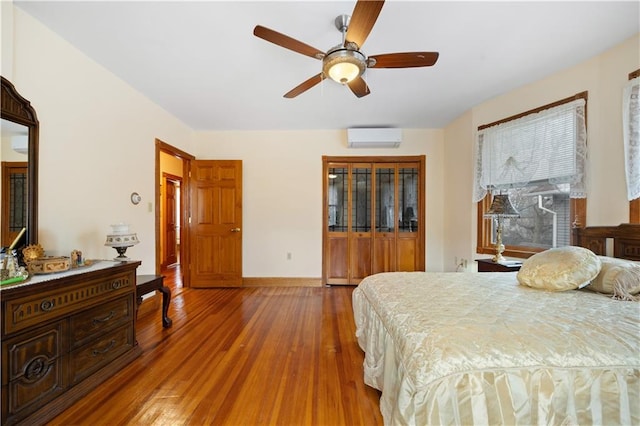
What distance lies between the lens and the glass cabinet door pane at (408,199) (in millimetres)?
4152

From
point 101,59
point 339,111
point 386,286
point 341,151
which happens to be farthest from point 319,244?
point 101,59

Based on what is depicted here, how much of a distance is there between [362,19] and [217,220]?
346 centimetres

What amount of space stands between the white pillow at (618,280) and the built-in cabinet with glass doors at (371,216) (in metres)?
2.52

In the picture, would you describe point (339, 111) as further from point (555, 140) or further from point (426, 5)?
point (555, 140)

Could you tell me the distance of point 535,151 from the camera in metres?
2.67

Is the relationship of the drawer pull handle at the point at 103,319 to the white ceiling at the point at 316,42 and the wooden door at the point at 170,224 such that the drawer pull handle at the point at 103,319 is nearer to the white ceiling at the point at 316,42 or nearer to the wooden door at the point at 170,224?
the white ceiling at the point at 316,42

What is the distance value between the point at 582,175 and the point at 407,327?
95.9 inches

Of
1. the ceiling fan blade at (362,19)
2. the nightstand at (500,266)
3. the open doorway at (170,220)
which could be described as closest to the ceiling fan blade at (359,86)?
the ceiling fan blade at (362,19)

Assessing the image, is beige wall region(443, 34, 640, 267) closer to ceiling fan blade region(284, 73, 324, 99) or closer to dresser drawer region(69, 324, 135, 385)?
ceiling fan blade region(284, 73, 324, 99)

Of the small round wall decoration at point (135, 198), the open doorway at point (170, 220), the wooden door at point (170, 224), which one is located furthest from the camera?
the wooden door at point (170, 224)

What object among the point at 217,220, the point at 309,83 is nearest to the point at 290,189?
the point at 217,220

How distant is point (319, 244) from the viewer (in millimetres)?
4137

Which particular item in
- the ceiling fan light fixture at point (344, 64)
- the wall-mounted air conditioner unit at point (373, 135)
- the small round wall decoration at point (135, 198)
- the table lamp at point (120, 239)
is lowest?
the table lamp at point (120, 239)

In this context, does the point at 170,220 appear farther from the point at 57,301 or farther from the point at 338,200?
the point at 57,301
